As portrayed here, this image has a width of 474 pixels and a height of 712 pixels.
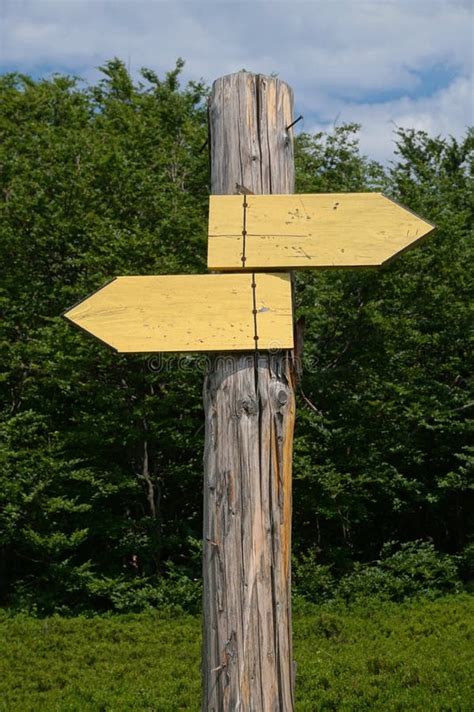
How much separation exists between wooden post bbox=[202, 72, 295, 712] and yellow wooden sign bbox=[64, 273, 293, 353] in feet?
0.29

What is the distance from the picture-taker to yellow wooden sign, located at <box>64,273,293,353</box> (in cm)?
279

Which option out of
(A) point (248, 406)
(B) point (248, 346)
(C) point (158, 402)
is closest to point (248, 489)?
(A) point (248, 406)

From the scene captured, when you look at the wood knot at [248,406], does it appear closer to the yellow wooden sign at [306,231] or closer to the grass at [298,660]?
the yellow wooden sign at [306,231]

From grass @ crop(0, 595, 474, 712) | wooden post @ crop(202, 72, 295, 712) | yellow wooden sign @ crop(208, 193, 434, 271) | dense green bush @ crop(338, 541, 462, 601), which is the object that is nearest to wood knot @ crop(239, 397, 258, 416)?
wooden post @ crop(202, 72, 295, 712)

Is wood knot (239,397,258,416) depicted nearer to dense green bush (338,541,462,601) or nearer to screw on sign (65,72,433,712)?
screw on sign (65,72,433,712)

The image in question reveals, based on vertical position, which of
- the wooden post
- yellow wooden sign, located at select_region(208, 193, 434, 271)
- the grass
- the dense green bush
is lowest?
the grass

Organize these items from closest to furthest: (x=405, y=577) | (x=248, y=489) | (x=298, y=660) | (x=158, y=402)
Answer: (x=248, y=489) < (x=298, y=660) < (x=405, y=577) < (x=158, y=402)

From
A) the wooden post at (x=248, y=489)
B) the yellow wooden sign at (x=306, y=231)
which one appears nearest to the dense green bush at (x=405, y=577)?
the wooden post at (x=248, y=489)

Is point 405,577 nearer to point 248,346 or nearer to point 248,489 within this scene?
point 248,489

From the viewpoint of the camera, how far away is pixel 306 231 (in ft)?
9.38

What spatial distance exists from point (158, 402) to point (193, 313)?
968cm

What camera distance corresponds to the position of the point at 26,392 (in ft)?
42.5

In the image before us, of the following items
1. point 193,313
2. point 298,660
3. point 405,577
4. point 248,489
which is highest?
point 193,313

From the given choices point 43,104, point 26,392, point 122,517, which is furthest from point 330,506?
point 43,104
